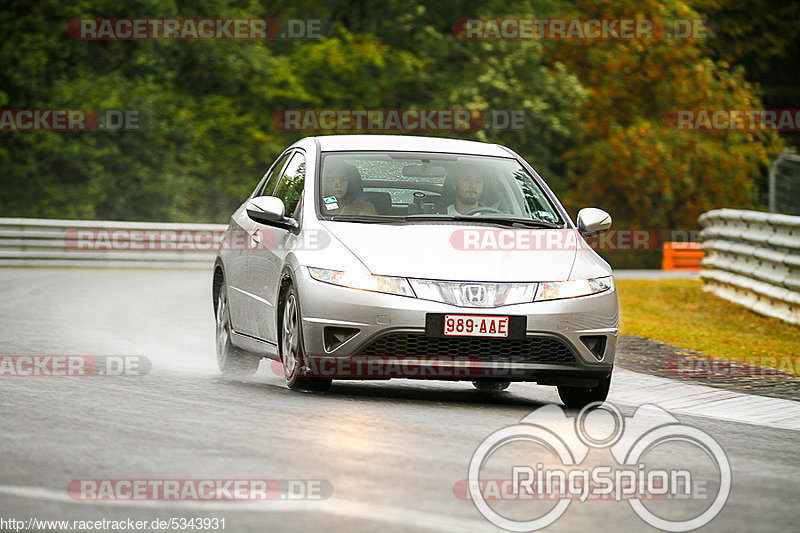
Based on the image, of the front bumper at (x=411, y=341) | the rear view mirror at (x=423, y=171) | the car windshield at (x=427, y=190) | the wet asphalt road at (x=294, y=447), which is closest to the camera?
the wet asphalt road at (x=294, y=447)

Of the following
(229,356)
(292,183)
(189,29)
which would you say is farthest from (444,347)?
(189,29)

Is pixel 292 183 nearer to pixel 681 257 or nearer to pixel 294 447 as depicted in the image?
pixel 294 447

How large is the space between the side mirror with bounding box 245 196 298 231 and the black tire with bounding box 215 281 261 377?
1.41 m

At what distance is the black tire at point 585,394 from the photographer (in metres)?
10.1

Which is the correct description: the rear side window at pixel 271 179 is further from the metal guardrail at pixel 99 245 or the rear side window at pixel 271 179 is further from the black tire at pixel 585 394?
the metal guardrail at pixel 99 245

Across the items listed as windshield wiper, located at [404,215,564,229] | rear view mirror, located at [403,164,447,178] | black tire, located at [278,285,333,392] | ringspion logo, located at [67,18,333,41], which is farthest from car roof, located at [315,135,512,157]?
ringspion logo, located at [67,18,333,41]

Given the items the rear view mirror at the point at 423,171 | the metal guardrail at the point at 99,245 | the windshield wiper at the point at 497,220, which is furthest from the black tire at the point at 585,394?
the metal guardrail at the point at 99,245

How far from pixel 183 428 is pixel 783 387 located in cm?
555

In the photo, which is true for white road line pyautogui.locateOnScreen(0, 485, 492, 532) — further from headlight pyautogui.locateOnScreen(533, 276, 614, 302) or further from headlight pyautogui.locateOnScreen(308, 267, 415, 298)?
headlight pyautogui.locateOnScreen(533, 276, 614, 302)

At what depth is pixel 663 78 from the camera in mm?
51500

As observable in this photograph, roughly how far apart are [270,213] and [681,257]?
98.0 ft

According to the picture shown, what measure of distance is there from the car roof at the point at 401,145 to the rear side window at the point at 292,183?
0.23 metres

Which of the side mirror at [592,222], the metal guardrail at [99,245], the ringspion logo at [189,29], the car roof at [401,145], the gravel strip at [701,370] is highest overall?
the car roof at [401,145]

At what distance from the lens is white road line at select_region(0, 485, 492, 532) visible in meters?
6.09
